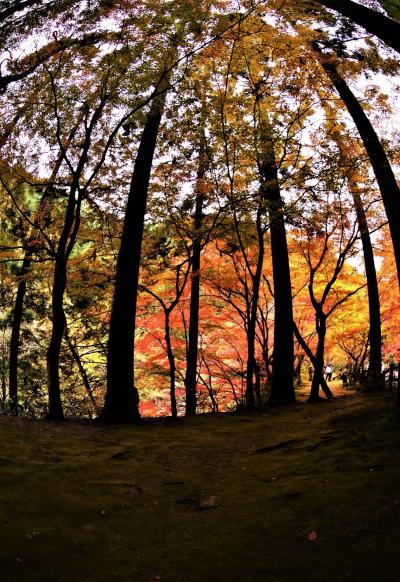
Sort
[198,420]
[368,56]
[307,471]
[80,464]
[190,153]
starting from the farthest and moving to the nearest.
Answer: [190,153] < [198,420] < [368,56] < [80,464] < [307,471]

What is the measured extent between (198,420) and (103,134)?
6.90m

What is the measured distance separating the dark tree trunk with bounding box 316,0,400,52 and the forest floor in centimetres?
411

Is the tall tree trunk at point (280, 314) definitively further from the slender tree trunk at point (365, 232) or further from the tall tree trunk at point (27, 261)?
the tall tree trunk at point (27, 261)

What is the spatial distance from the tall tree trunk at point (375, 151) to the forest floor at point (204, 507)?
4.55 m

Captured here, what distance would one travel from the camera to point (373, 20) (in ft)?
13.0

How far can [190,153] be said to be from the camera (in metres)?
11.3

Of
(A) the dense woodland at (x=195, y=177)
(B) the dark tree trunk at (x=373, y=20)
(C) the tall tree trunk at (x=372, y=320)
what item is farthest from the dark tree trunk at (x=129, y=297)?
(B) the dark tree trunk at (x=373, y=20)

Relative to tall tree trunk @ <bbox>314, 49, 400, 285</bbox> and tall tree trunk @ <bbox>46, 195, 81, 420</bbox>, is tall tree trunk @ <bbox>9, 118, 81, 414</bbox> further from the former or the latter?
tall tree trunk @ <bbox>314, 49, 400, 285</bbox>

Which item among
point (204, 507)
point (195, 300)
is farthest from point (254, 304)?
point (204, 507)

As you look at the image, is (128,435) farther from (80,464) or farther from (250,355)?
(250,355)

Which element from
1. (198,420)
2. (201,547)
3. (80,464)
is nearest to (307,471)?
(201,547)

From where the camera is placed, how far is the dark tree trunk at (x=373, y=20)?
154 inches

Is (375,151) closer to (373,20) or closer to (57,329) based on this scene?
(373,20)

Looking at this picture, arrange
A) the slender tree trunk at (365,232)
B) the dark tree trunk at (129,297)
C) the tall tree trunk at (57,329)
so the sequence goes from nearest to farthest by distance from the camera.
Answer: the tall tree trunk at (57,329), the dark tree trunk at (129,297), the slender tree trunk at (365,232)
